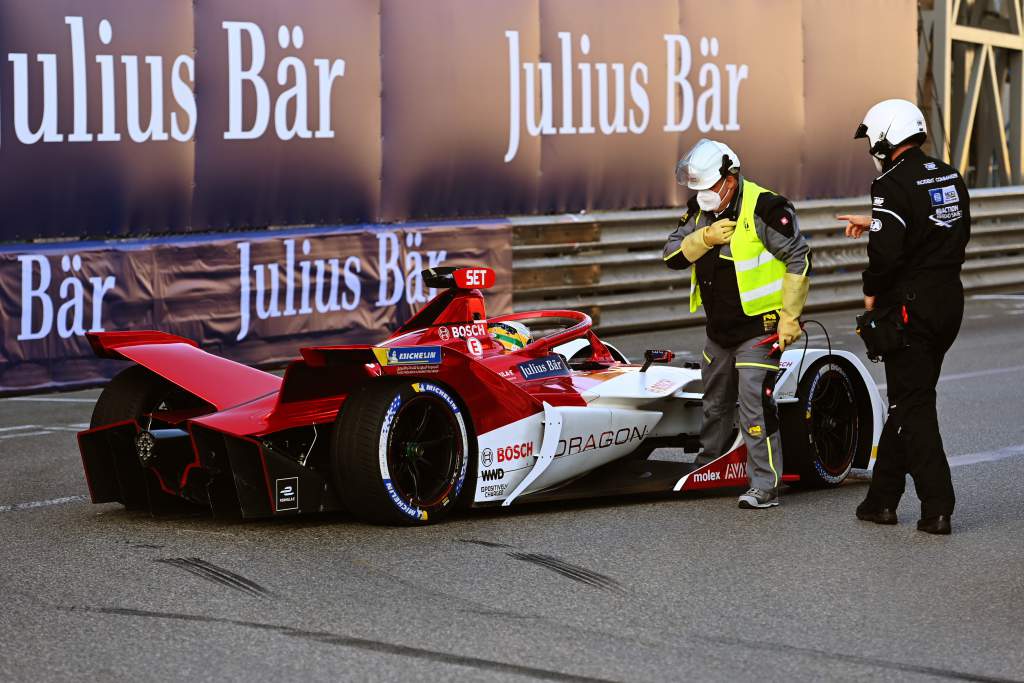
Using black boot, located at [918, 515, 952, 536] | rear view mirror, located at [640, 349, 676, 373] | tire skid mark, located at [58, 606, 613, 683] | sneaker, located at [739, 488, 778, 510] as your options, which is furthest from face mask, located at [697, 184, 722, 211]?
tire skid mark, located at [58, 606, 613, 683]

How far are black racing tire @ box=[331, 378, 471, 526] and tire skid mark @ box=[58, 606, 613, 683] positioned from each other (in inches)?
55.1

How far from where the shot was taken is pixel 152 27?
1348 centimetres

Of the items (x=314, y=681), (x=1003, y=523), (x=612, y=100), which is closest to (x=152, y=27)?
(x=612, y=100)

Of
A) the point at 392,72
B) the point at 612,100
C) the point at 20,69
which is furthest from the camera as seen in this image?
the point at 612,100

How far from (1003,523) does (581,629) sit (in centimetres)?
284

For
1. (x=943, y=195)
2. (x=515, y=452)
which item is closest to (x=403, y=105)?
(x=515, y=452)

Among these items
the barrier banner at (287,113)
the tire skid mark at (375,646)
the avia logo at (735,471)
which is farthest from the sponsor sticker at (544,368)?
the barrier banner at (287,113)

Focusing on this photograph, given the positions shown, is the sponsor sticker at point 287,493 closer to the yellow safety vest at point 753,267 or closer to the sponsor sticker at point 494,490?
the sponsor sticker at point 494,490

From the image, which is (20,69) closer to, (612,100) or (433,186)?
(433,186)

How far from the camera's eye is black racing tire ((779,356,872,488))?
8508 millimetres

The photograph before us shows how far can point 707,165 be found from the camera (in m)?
8.10

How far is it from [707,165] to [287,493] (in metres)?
2.58

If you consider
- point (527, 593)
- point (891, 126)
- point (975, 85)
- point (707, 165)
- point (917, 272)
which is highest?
point (975, 85)

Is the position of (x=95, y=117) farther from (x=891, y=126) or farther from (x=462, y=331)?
(x=891, y=126)
